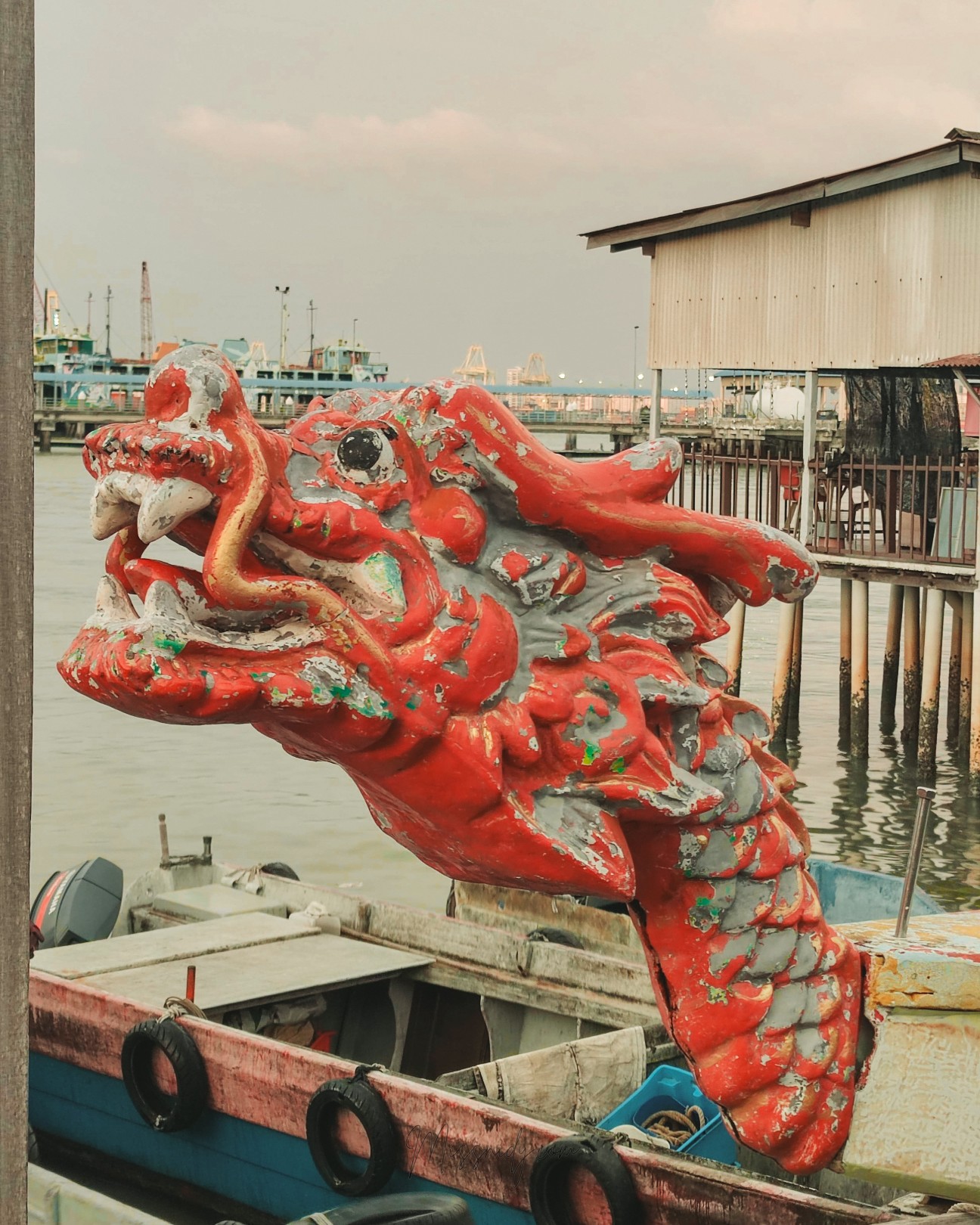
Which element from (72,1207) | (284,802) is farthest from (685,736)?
(284,802)

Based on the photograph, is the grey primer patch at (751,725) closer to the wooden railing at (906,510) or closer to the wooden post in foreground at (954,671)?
the wooden railing at (906,510)

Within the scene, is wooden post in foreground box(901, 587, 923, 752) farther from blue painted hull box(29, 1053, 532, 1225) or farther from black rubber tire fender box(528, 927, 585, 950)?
blue painted hull box(29, 1053, 532, 1225)

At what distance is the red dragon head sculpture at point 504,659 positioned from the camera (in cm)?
301

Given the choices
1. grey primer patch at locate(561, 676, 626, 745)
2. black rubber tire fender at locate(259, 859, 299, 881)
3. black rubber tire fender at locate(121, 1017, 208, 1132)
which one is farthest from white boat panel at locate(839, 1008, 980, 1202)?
black rubber tire fender at locate(259, 859, 299, 881)

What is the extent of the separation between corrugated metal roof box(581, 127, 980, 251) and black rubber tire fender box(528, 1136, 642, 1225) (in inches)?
568

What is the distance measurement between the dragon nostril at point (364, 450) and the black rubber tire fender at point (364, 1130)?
4.20 m

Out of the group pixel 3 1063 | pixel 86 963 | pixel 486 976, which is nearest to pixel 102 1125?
pixel 86 963

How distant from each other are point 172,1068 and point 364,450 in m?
5.22

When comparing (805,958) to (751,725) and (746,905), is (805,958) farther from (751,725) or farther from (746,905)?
(751,725)

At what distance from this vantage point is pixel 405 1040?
30.7 feet

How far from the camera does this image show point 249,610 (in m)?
3.06

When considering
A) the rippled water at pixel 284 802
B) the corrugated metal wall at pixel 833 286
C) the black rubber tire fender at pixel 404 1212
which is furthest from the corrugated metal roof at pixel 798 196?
the black rubber tire fender at pixel 404 1212

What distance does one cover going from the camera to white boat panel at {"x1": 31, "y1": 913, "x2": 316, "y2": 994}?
357 inches

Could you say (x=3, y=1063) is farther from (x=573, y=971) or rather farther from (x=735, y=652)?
(x=735, y=652)
